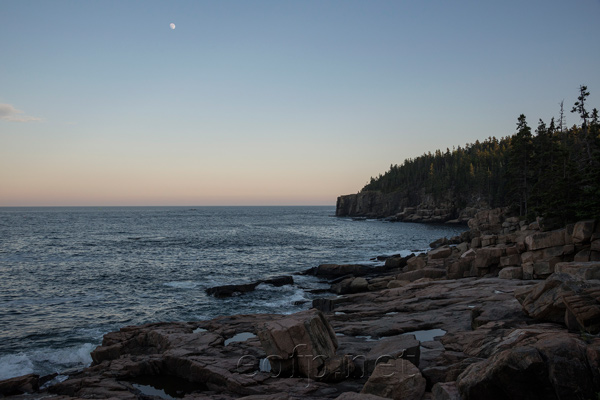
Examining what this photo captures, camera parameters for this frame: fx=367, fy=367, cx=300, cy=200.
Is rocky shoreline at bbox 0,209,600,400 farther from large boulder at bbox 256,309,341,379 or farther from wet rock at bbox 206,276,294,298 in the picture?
wet rock at bbox 206,276,294,298

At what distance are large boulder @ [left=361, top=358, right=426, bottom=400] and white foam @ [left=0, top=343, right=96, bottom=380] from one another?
14.5 meters

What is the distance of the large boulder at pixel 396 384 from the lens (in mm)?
9305

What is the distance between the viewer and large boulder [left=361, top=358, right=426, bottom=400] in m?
9.30

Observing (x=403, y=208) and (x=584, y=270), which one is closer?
(x=584, y=270)

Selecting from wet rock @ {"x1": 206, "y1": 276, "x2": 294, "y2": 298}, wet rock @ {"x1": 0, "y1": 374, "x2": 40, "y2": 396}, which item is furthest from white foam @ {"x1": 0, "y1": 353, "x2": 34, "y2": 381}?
wet rock @ {"x1": 206, "y1": 276, "x2": 294, "y2": 298}

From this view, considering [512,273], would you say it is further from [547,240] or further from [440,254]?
[440,254]

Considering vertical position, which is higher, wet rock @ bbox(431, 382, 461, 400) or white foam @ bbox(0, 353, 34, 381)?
wet rock @ bbox(431, 382, 461, 400)

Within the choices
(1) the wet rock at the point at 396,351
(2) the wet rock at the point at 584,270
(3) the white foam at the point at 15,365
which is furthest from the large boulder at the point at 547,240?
(3) the white foam at the point at 15,365

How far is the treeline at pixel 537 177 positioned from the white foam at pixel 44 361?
3052cm

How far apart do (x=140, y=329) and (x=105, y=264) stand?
1213 inches

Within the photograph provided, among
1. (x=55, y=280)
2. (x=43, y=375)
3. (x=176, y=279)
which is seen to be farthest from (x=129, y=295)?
(x=43, y=375)

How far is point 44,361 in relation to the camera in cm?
1788

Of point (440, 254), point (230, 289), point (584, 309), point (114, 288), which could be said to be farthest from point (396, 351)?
point (114, 288)

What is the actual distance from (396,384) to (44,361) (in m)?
17.4
